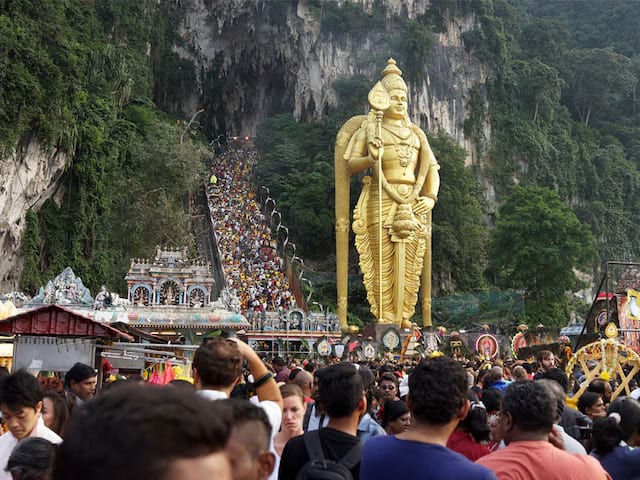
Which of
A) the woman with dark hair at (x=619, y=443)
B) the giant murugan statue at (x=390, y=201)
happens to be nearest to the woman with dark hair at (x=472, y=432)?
the woman with dark hair at (x=619, y=443)

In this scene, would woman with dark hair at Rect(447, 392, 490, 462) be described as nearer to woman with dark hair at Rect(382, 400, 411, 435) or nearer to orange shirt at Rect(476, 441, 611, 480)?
woman with dark hair at Rect(382, 400, 411, 435)

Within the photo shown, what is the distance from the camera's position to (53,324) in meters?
7.28

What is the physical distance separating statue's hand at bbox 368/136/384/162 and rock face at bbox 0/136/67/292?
28.3 ft

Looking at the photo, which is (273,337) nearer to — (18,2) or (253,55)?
(18,2)

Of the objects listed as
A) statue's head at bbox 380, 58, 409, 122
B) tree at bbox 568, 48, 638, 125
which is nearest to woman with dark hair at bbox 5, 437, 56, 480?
statue's head at bbox 380, 58, 409, 122

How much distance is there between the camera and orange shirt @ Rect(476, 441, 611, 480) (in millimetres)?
2293

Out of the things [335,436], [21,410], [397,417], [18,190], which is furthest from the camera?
[18,190]

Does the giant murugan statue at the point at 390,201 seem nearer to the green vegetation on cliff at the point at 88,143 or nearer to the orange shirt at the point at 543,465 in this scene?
the green vegetation on cliff at the point at 88,143

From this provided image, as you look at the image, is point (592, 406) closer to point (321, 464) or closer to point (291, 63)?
point (321, 464)

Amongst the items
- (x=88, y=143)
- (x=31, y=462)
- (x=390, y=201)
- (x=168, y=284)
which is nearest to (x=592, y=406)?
(x=31, y=462)

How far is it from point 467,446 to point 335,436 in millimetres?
871

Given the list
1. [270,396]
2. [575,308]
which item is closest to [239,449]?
[270,396]

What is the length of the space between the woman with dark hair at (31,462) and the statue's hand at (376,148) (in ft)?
60.1

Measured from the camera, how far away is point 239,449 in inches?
54.4
